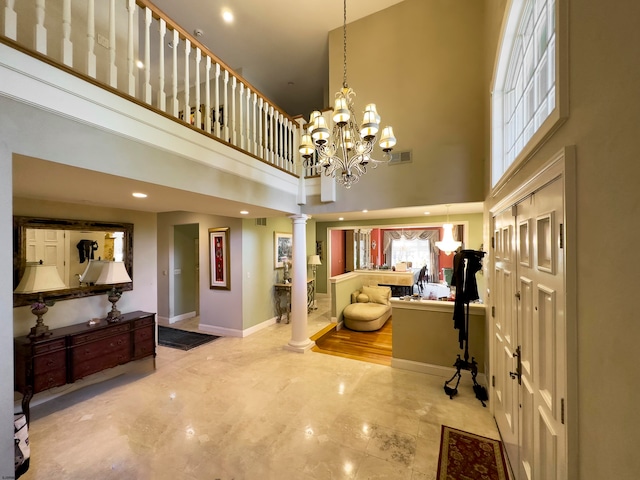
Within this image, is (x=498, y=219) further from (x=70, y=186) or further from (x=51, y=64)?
(x=70, y=186)

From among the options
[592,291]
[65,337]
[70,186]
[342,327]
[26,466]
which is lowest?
[342,327]

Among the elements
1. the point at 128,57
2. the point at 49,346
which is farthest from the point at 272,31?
the point at 49,346

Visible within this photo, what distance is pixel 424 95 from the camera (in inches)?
146

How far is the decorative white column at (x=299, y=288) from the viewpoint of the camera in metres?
4.45

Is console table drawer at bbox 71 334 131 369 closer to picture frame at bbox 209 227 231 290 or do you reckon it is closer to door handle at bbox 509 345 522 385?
picture frame at bbox 209 227 231 290

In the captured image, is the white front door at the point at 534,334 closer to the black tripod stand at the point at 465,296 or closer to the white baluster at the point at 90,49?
the black tripod stand at the point at 465,296

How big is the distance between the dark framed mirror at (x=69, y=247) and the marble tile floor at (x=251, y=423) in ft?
4.05

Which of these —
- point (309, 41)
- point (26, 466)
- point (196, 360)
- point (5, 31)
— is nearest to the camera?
point (5, 31)

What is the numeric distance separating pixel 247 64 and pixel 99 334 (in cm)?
555

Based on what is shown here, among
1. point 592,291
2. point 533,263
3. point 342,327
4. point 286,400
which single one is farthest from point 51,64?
point 342,327

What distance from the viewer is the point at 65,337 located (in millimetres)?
2830

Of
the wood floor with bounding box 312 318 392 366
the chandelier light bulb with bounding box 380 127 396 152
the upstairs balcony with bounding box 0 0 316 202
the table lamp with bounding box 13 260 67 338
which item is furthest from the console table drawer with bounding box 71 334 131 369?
the chandelier light bulb with bounding box 380 127 396 152

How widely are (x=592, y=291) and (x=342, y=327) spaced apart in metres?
5.26

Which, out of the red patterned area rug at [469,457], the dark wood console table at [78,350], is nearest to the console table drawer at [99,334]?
the dark wood console table at [78,350]
